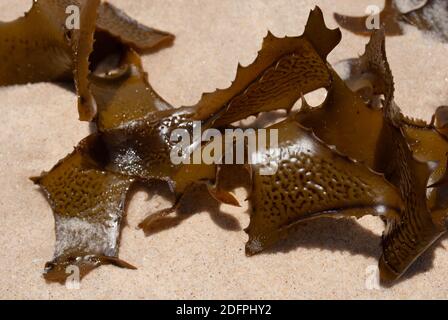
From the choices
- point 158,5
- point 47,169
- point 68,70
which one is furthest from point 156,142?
point 158,5

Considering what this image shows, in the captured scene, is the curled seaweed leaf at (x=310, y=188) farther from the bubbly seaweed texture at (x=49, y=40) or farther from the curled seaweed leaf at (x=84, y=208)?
the bubbly seaweed texture at (x=49, y=40)

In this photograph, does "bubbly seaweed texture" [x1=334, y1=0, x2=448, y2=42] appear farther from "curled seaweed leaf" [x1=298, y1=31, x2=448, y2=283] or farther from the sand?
"curled seaweed leaf" [x1=298, y1=31, x2=448, y2=283]

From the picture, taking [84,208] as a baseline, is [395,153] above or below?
above

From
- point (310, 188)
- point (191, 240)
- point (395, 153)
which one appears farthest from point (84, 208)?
point (395, 153)

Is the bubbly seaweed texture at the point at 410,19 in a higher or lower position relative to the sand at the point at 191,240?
higher

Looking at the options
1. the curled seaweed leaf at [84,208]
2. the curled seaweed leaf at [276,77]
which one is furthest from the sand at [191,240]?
the curled seaweed leaf at [276,77]

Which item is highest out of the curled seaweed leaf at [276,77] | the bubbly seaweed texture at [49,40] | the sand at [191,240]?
the curled seaweed leaf at [276,77]

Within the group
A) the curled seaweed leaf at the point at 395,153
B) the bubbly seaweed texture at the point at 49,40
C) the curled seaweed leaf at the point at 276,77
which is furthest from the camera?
the bubbly seaweed texture at the point at 49,40

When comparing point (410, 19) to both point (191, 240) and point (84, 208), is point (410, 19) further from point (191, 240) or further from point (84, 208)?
point (84, 208)

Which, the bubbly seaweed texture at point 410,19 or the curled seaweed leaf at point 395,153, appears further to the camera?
the bubbly seaweed texture at point 410,19
